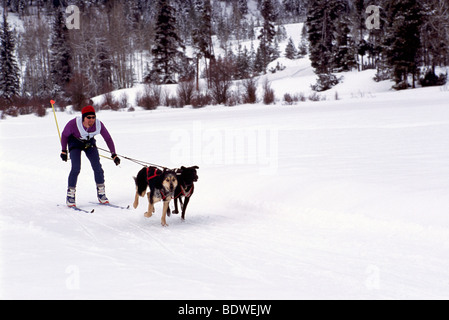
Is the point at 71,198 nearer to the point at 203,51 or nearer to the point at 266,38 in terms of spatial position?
the point at 203,51

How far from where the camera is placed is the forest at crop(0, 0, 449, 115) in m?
32.1

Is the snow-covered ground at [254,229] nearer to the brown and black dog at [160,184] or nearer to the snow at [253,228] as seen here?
the snow at [253,228]

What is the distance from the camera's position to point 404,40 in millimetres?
32281

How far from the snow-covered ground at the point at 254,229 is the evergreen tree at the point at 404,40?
76.6ft

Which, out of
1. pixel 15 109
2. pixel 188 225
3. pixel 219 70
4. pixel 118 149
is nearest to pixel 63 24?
pixel 15 109

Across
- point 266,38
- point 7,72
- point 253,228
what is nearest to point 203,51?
point 266,38

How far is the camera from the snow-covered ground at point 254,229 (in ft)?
11.1

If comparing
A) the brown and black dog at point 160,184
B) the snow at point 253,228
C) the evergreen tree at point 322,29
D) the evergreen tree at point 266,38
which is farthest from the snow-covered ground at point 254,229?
the evergreen tree at point 266,38

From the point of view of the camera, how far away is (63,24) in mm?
56281

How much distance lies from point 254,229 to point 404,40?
1275 inches

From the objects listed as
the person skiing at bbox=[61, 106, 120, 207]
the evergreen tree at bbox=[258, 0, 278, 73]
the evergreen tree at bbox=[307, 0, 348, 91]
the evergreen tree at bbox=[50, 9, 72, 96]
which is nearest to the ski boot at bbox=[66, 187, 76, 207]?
the person skiing at bbox=[61, 106, 120, 207]

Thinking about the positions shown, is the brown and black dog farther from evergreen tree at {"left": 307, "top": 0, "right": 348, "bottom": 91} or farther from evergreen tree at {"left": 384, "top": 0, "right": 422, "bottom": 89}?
evergreen tree at {"left": 307, "top": 0, "right": 348, "bottom": 91}

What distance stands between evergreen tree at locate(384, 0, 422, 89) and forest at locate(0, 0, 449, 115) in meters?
0.08

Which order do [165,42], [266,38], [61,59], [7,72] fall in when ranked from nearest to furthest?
[165,42] → [7,72] → [61,59] → [266,38]
